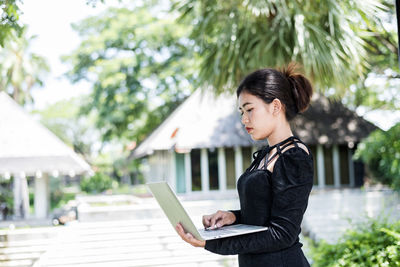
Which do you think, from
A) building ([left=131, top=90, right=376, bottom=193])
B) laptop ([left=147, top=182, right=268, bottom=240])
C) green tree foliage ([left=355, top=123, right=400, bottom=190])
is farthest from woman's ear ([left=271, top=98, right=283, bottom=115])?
building ([left=131, top=90, right=376, bottom=193])

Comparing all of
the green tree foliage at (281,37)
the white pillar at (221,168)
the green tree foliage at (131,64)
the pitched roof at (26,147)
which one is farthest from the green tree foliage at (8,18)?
the green tree foliage at (131,64)

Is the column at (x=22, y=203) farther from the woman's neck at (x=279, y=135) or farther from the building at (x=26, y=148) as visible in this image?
the woman's neck at (x=279, y=135)

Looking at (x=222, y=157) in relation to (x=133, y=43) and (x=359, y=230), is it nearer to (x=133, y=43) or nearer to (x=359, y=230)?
(x=133, y=43)

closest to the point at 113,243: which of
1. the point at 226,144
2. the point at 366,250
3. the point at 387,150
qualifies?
the point at 366,250

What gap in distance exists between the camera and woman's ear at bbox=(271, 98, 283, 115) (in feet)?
5.11

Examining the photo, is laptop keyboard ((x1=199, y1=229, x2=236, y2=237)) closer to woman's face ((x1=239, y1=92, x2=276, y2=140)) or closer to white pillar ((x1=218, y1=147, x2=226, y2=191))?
woman's face ((x1=239, y1=92, x2=276, y2=140))

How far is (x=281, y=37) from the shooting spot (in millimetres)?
6637

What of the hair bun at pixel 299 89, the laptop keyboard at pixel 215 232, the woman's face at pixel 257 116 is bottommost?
the laptop keyboard at pixel 215 232

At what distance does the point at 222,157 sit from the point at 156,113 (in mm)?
4364

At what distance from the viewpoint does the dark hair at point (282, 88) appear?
1556 mm

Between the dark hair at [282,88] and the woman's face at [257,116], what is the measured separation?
2 centimetres

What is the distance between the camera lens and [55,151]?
12070 millimetres

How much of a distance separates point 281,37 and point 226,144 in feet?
23.6

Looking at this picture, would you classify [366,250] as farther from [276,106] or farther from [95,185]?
[95,185]
